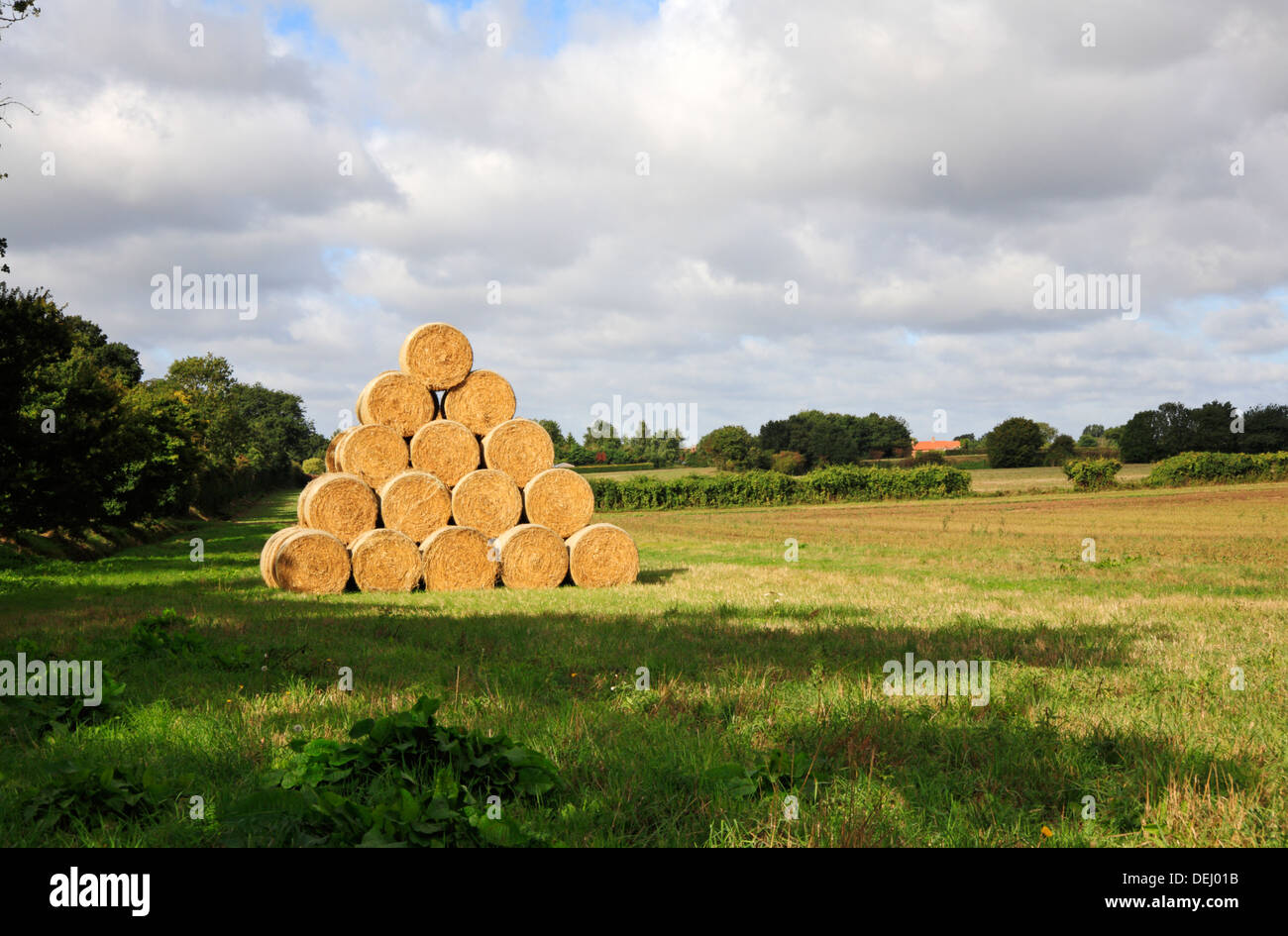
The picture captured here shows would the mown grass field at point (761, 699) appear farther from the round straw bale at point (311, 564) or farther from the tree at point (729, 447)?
the tree at point (729, 447)

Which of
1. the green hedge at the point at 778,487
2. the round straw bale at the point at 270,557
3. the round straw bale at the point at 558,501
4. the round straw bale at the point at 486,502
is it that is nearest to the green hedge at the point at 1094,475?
the green hedge at the point at 778,487

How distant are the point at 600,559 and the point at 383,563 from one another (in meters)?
3.72

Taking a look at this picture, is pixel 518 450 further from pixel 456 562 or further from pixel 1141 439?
pixel 1141 439

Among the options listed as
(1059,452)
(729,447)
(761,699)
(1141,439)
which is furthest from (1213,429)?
(761,699)

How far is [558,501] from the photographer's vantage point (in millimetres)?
15875

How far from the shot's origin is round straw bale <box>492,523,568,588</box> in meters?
15.0

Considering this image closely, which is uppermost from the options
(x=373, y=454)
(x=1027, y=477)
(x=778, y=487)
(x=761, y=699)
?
(x=373, y=454)

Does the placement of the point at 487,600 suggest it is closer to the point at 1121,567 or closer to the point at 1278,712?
the point at 1278,712

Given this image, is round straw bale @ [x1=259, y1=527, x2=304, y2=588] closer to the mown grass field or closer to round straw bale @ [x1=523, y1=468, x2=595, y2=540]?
the mown grass field

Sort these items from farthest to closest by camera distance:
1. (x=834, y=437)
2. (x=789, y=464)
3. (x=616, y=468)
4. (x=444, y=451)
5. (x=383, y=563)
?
(x=616, y=468)
(x=834, y=437)
(x=789, y=464)
(x=444, y=451)
(x=383, y=563)

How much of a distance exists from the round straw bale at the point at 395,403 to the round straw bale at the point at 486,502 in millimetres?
1504

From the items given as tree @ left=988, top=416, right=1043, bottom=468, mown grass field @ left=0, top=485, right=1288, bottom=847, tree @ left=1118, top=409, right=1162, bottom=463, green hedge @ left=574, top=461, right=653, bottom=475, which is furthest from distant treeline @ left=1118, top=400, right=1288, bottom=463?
mown grass field @ left=0, top=485, right=1288, bottom=847

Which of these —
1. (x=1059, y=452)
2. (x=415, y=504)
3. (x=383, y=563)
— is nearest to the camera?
(x=383, y=563)
